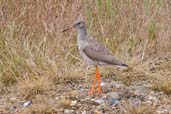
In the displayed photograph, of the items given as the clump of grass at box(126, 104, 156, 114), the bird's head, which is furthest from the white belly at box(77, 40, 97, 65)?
the clump of grass at box(126, 104, 156, 114)

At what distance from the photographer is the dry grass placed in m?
4.89

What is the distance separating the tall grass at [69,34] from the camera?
16.6ft

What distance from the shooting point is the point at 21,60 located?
16.8ft

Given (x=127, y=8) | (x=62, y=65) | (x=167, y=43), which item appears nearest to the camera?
(x=62, y=65)

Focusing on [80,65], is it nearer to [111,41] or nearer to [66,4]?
[111,41]

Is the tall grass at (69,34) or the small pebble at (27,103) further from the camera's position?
the tall grass at (69,34)

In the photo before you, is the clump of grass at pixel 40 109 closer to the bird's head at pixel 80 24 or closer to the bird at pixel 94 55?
the bird at pixel 94 55

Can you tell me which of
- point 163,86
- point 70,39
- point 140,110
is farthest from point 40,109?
point 70,39

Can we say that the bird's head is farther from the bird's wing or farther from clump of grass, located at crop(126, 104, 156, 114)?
clump of grass, located at crop(126, 104, 156, 114)

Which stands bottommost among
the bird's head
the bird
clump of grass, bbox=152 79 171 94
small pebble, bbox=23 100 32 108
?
small pebble, bbox=23 100 32 108

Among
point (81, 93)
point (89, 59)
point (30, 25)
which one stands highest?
point (30, 25)

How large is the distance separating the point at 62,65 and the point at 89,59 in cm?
60

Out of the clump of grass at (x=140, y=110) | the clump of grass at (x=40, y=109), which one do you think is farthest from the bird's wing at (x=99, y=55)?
the clump of grass at (x=40, y=109)

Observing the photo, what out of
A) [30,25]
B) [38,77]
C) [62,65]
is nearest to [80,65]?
[62,65]
